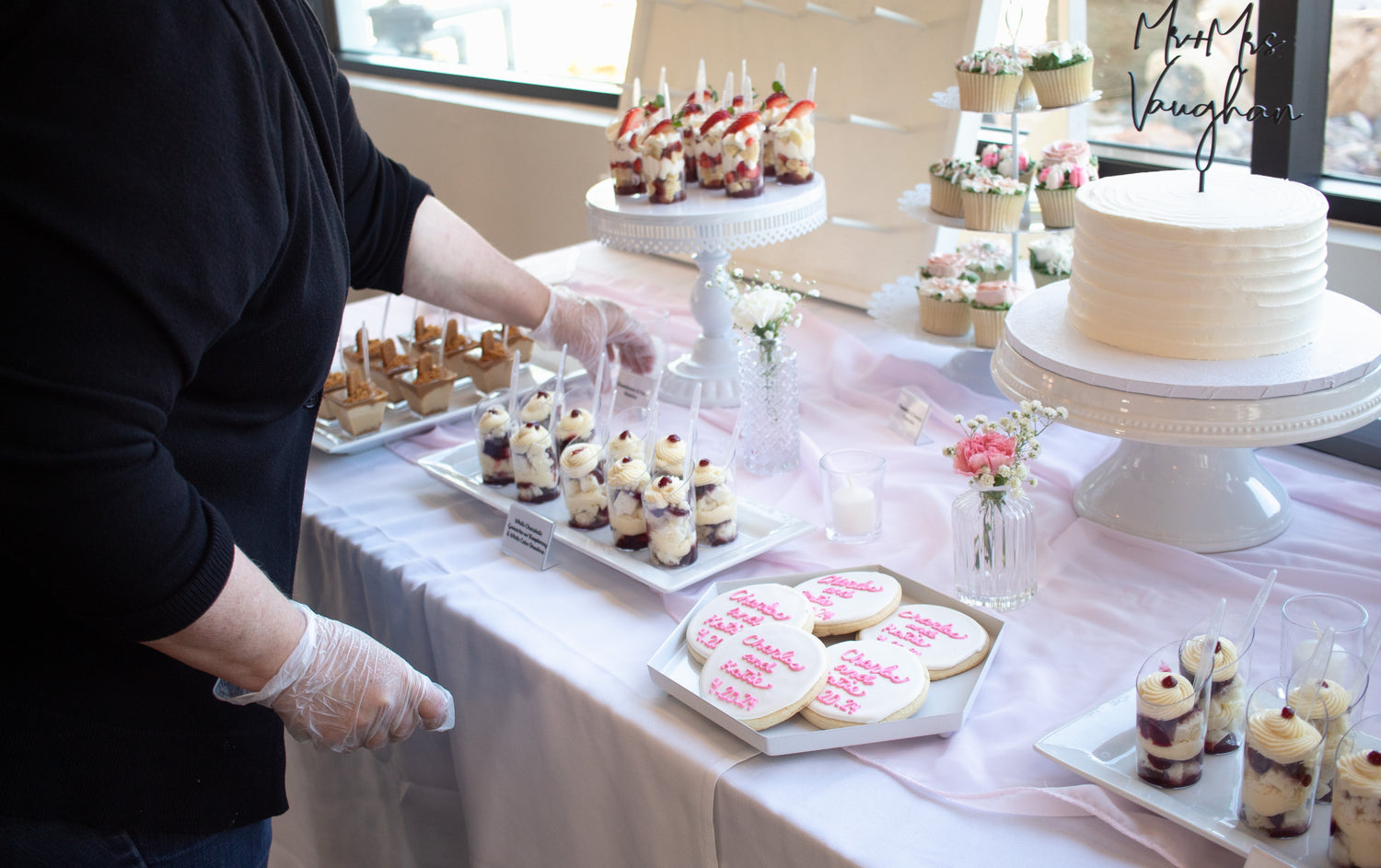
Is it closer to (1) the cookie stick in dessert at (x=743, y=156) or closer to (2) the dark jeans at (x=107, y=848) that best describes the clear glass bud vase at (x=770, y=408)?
(1) the cookie stick in dessert at (x=743, y=156)

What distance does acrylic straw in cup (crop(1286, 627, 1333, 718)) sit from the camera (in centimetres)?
87

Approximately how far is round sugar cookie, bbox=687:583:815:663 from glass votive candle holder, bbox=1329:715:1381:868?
0.52 meters

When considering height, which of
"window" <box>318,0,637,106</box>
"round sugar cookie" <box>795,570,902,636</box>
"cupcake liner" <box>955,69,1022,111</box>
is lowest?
"round sugar cookie" <box>795,570,902,636</box>

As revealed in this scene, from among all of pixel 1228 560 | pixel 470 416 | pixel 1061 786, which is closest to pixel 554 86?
pixel 470 416

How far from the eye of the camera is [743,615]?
1210 millimetres

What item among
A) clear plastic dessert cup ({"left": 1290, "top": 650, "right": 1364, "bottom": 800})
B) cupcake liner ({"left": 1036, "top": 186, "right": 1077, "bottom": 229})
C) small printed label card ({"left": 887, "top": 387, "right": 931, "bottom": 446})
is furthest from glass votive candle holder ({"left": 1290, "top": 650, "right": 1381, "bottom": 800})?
cupcake liner ({"left": 1036, "top": 186, "right": 1077, "bottom": 229})

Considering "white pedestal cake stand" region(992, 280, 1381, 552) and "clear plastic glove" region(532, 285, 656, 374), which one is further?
"clear plastic glove" region(532, 285, 656, 374)

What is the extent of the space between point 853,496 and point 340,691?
2.25 feet

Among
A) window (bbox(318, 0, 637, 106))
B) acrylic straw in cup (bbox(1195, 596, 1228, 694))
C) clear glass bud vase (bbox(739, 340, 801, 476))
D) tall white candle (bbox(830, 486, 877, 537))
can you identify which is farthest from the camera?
window (bbox(318, 0, 637, 106))

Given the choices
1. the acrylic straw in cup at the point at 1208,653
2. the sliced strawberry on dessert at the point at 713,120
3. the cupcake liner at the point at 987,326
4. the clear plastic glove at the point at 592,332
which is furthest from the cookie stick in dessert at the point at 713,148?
the acrylic straw in cup at the point at 1208,653

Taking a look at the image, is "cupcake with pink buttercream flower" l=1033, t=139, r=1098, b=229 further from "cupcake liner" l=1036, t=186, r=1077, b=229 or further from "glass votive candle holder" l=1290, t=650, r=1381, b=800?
"glass votive candle holder" l=1290, t=650, r=1381, b=800

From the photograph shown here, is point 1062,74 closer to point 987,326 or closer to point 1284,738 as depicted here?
point 987,326

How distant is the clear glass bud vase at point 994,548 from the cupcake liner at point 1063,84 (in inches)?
33.4

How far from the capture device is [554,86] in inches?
149
